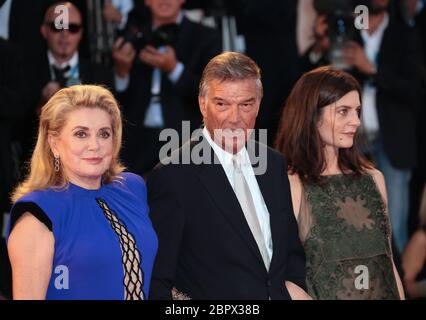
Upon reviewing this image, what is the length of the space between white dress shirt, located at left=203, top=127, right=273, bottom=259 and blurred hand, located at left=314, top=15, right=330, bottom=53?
229 cm

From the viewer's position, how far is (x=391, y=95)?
20.6 ft

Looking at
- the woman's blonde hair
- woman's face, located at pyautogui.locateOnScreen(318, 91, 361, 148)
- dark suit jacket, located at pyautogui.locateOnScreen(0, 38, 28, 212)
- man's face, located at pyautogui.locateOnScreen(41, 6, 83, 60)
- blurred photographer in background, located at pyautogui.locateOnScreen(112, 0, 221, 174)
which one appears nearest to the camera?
the woman's blonde hair

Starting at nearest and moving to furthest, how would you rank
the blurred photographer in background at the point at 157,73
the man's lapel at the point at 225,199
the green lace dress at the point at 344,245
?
the man's lapel at the point at 225,199, the green lace dress at the point at 344,245, the blurred photographer in background at the point at 157,73

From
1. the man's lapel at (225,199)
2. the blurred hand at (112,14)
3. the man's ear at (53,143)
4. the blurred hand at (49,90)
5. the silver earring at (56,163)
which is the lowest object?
the man's lapel at (225,199)

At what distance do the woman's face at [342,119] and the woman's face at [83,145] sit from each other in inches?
42.9

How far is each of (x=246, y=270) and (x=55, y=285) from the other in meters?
0.73

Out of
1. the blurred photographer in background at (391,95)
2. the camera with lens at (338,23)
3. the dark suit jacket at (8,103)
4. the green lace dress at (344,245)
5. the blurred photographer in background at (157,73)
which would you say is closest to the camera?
the green lace dress at (344,245)

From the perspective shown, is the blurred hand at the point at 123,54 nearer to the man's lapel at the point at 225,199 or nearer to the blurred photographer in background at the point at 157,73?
the blurred photographer in background at the point at 157,73

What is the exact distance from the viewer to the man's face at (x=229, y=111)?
385 cm

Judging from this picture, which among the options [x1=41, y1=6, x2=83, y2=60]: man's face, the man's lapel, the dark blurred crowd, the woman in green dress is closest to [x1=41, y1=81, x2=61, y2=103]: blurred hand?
the dark blurred crowd

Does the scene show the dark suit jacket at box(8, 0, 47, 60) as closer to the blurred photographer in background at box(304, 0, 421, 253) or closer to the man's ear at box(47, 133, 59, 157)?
the blurred photographer in background at box(304, 0, 421, 253)

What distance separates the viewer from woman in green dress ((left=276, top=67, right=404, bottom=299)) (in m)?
4.22

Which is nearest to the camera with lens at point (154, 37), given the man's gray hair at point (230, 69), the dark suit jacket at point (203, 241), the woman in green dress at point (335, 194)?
the woman in green dress at point (335, 194)

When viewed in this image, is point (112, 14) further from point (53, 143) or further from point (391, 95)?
point (53, 143)
